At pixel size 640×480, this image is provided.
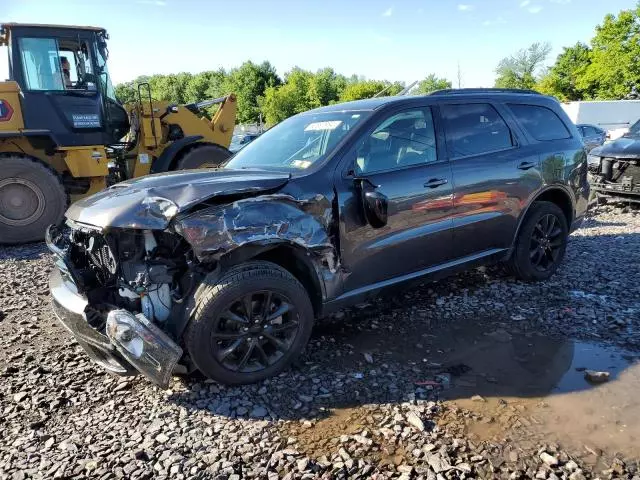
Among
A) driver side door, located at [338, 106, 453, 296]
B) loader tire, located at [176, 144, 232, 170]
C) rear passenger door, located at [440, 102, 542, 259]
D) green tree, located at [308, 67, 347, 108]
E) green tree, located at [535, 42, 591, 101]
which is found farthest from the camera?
green tree, located at [308, 67, 347, 108]

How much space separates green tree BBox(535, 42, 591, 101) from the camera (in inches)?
1910

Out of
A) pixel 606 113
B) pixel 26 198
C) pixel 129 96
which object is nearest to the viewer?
pixel 26 198

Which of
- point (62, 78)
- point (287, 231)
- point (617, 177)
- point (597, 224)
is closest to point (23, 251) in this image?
point (62, 78)

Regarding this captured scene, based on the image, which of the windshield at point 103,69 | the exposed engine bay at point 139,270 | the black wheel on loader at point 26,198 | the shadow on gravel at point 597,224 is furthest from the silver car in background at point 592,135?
the exposed engine bay at point 139,270

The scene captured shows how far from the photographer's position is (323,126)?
413cm

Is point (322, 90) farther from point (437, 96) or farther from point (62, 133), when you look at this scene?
point (437, 96)

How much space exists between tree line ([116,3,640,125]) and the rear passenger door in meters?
25.4

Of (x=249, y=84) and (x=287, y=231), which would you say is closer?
(x=287, y=231)

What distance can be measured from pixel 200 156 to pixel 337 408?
22.7 feet

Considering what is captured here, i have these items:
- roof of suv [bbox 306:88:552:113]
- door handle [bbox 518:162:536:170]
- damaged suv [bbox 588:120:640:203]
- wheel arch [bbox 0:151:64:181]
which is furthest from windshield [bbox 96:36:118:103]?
damaged suv [bbox 588:120:640:203]

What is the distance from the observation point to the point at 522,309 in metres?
4.45

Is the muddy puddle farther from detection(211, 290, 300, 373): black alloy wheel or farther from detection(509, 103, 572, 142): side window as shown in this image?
detection(509, 103, 572, 142): side window

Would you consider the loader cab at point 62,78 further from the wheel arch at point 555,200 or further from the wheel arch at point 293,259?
the wheel arch at point 555,200

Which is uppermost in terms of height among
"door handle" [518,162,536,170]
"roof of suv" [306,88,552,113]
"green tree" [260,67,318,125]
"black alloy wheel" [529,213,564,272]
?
"green tree" [260,67,318,125]
